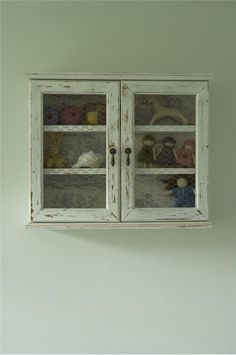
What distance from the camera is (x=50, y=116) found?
160 cm

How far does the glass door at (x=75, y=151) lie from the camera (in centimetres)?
157

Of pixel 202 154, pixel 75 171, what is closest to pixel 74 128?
pixel 75 171

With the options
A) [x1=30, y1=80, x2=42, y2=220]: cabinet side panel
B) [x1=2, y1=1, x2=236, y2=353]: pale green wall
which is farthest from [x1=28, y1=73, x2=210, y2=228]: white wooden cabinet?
[x1=2, y1=1, x2=236, y2=353]: pale green wall

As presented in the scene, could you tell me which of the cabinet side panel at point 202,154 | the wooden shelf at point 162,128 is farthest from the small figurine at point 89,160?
the cabinet side panel at point 202,154

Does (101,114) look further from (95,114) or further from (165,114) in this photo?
(165,114)

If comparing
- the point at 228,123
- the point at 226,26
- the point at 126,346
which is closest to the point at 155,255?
the point at 126,346

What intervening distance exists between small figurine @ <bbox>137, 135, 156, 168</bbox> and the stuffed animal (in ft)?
1.18

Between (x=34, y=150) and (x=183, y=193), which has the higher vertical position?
(x=34, y=150)

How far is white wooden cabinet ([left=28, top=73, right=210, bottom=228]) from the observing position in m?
1.58

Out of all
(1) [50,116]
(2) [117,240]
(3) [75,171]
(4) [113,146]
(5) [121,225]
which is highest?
(1) [50,116]

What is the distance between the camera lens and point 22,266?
1.79 m

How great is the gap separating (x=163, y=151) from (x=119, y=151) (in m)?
0.21

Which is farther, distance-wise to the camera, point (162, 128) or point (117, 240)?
point (117, 240)

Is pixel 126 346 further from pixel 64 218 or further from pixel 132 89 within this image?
pixel 132 89
